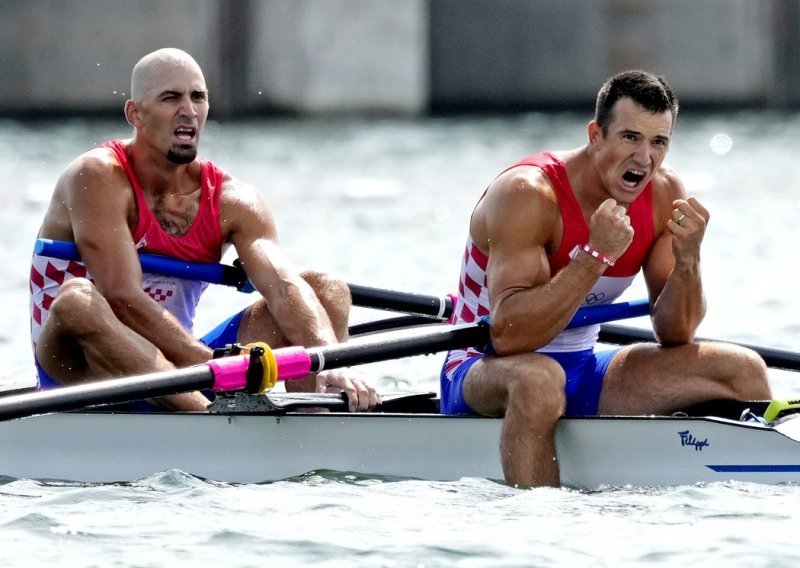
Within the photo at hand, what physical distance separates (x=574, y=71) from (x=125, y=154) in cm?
2559

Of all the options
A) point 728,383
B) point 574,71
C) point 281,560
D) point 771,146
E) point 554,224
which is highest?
point 574,71

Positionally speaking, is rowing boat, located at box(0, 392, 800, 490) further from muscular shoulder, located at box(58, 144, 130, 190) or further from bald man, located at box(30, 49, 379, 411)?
muscular shoulder, located at box(58, 144, 130, 190)

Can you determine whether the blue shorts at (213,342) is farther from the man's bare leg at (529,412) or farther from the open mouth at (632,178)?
the open mouth at (632,178)

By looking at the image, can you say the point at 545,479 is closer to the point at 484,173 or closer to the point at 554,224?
the point at 554,224

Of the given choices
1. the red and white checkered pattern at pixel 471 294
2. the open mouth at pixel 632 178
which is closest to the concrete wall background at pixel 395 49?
the red and white checkered pattern at pixel 471 294

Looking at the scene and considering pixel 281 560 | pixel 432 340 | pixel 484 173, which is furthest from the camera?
pixel 484 173

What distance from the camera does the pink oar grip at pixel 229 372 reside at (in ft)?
19.7

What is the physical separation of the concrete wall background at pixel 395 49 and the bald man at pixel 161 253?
72.3 feet

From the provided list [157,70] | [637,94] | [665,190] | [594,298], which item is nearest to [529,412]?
[594,298]

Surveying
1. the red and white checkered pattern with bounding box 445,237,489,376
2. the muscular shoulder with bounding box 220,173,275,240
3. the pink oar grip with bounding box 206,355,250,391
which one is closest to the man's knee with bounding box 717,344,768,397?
the red and white checkered pattern with bounding box 445,237,489,376

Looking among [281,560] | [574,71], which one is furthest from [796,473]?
[574,71]

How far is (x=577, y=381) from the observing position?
6.50 m

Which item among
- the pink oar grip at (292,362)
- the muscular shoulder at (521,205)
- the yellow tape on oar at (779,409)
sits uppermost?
the muscular shoulder at (521,205)

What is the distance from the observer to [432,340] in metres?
6.25
